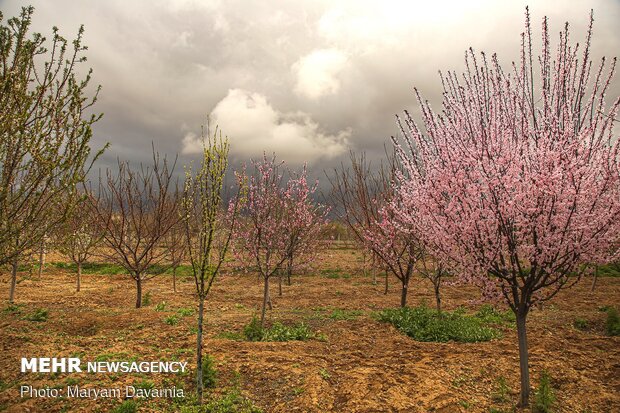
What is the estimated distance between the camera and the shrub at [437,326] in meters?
9.25

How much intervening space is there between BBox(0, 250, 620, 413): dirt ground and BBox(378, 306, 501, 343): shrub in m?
0.43

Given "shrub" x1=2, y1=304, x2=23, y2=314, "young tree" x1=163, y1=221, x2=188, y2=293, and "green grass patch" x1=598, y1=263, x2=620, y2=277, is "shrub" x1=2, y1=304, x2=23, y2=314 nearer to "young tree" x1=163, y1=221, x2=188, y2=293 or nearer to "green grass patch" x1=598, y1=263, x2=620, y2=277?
"young tree" x1=163, y1=221, x2=188, y2=293

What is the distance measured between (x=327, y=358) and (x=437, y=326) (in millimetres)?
3908

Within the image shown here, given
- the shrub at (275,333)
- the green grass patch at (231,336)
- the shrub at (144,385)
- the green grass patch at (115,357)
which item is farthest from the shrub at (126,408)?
the shrub at (275,333)

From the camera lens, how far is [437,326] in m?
9.71

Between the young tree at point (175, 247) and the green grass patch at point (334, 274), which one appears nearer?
the young tree at point (175, 247)

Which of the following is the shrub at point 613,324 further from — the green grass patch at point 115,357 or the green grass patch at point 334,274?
the green grass patch at point 334,274

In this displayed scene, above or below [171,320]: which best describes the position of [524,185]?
above

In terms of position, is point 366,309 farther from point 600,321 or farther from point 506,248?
point 506,248

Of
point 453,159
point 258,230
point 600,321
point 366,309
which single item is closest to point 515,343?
point 600,321

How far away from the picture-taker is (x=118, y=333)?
884cm

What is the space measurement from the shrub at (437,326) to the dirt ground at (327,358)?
0.43 m

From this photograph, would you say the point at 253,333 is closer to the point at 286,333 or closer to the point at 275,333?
the point at 275,333

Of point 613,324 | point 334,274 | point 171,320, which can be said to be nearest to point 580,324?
point 613,324
